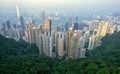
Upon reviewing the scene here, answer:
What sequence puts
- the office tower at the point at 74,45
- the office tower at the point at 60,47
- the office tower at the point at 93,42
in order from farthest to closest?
the office tower at the point at 93,42
the office tower at the point at 60,47
the office tower at the point at 74,45

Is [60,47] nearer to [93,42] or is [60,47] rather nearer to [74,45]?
[74,45]

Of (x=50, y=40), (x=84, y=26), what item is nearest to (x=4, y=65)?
(x=50, y=40)

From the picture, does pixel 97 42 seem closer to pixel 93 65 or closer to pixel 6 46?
pixel 6 46

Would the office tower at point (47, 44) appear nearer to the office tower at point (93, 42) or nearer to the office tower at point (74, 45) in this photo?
the office tower at point (74, 45)

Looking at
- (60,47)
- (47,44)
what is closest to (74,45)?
(60,47)

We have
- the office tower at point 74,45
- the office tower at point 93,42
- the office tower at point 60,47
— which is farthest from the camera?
the office tower at point 93,42

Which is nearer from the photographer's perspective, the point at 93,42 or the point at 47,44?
the point at 47,44

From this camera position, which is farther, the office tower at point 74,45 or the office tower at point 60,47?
the office tower at point 60,47

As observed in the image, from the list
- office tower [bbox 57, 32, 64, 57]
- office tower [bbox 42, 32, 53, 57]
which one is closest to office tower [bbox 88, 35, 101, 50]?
office tower [bbox 57, 32, 64, 57]

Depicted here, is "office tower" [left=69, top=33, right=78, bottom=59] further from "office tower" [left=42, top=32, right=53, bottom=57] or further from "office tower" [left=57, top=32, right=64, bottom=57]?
"office tower" [left=42, top=32, right=53, bottom=57]

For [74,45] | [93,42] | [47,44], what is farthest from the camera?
[93,42]

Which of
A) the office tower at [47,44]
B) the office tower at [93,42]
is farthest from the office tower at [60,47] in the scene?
the office tower at [93,42]
